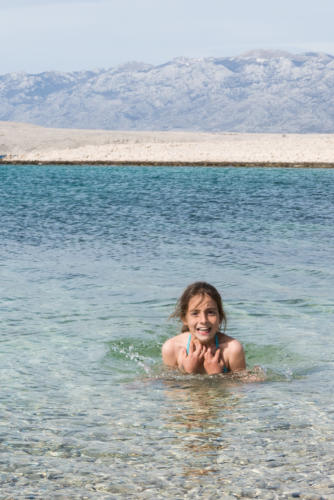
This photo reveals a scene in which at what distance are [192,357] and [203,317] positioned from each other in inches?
23.5

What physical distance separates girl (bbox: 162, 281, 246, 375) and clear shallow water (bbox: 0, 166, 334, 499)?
0.56 feet

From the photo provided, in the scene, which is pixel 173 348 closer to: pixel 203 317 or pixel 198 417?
pixel 203 317

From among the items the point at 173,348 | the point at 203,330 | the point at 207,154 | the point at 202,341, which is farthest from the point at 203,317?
the point at 207,154

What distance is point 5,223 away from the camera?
75.9 feet

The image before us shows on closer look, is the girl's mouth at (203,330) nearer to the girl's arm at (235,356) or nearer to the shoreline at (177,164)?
the girl's arm at (235,356)

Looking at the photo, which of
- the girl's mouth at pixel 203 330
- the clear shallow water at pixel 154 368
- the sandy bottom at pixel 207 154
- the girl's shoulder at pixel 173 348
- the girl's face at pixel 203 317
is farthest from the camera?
the sandy bottom at pixel 207 154

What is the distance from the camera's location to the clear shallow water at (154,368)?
5.12m

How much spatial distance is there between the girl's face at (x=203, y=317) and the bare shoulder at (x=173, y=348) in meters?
0.38

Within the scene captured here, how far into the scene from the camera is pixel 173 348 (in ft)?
24.7

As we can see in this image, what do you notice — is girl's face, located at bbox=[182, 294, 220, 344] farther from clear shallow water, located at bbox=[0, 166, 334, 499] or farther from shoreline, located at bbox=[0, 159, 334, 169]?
shoreline, located at bbox=[0, 159, 334, 169]

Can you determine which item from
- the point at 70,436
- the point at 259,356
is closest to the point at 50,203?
the point at 259,356

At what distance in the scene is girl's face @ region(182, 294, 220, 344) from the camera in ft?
22.5

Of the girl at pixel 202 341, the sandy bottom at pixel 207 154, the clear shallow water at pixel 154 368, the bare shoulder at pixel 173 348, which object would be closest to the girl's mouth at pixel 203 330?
the girl at pixel 202 341

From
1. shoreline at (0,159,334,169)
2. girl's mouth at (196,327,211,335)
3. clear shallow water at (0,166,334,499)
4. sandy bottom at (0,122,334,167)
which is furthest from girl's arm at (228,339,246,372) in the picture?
sandy bottom at (0,122,334,167)
